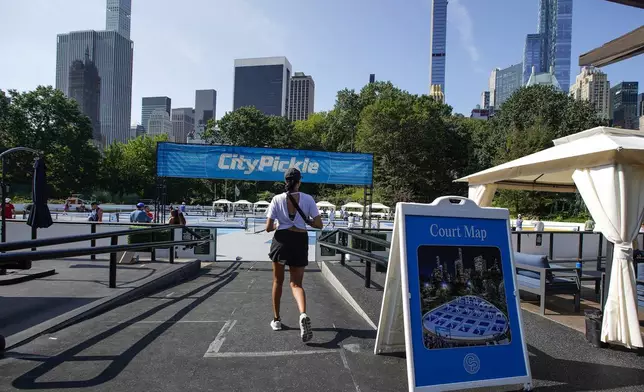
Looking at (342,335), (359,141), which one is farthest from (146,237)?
(359,141)

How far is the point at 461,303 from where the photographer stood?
2967mm

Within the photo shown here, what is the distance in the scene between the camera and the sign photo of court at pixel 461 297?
112 inches

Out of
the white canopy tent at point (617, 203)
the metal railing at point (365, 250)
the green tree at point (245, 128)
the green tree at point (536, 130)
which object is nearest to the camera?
the white canopy tent at point (617, 203)

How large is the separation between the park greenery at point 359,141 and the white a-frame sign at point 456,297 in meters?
34.3

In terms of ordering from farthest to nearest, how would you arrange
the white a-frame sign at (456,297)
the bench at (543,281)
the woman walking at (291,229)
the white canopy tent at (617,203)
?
the bench at (543,281)
the woman walking at (291,229)
the white canopy tent at (617,203)
the white a-frame sign at (456,297)

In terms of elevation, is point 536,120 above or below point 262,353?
above

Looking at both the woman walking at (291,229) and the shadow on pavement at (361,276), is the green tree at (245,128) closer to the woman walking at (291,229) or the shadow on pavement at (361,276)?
the shadow on pavement at (361,276)

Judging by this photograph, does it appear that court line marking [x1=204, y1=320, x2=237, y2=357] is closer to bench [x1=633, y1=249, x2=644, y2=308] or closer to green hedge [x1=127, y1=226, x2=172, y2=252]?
bench [x1=633, y1=249, x2=644, y2=308]

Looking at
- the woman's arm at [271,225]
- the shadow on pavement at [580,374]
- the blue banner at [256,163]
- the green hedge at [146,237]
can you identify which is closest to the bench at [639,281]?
the shadow on pavement at [580,374]

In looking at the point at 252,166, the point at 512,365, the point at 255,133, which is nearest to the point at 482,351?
the point at 512,365

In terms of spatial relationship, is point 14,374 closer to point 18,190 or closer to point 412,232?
point 412,232

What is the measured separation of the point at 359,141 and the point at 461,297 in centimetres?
5007

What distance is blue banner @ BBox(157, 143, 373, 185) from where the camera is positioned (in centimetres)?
1265

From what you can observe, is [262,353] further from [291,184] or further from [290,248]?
[291,184]
